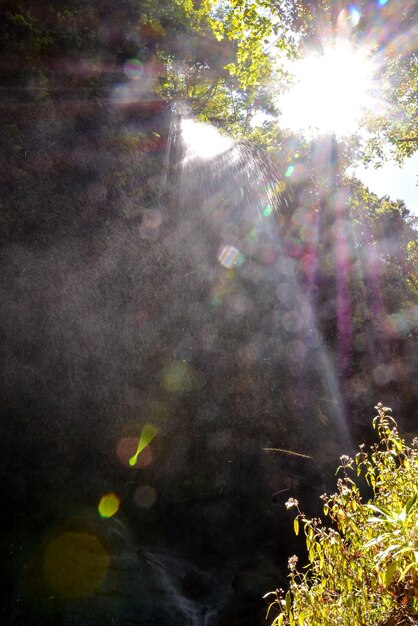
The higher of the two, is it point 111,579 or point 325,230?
point 325,230

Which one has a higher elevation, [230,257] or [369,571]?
[230,257]

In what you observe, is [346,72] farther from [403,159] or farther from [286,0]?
[403,159]

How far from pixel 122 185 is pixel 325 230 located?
5899 millimetres

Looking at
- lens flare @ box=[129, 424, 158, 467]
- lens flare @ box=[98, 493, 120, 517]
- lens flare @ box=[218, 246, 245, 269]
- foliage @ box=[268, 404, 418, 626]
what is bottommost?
foliage @ box=[268, 404, 418, 626]

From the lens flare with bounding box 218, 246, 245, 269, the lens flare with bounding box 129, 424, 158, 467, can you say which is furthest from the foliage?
the lens flare with bounding box 218, 246, 245, 269

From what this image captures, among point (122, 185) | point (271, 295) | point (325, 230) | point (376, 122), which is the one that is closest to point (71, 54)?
point (122, 185)

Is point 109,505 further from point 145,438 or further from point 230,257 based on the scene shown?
point 230,257

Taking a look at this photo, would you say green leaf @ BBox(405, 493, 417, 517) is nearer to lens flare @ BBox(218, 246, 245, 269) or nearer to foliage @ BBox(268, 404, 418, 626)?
foliage @ BBox(268, 404, 418, 626)

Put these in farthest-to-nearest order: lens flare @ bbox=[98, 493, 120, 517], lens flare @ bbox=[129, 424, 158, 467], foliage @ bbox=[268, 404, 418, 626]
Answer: lens flare @ bbox=[129, 424, 158, 467]
lens flare @ bbox=[98, 493, 120, 517]
foliage @ bbox=[268, 404, 418, 626]

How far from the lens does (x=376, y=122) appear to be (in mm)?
12211

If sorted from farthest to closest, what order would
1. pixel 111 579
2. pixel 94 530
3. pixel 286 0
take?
1. pixel 286 0
2. pixel 94 530
3. pixel 111 579

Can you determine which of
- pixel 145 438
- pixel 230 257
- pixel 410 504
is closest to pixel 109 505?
pixel 145 438

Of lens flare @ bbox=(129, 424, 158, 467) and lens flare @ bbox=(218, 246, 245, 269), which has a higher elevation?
lens flare @ bbox=(218, 246, 245, 269)

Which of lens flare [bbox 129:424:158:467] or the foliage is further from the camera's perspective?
lens flare [bbox 129:424:158:467]
